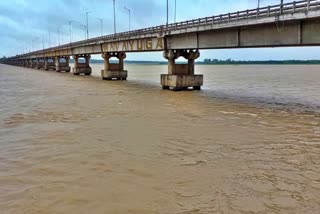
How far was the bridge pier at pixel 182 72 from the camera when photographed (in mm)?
38969

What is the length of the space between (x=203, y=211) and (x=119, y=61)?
57.2 meters

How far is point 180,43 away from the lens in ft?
128

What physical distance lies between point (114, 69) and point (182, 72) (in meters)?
25.0

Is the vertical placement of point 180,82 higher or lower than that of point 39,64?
lower

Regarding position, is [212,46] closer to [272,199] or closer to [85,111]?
[85,111]

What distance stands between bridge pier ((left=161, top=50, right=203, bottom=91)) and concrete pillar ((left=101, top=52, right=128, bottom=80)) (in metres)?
21.9

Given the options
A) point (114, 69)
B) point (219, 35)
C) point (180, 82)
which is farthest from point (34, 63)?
point (219, 35)

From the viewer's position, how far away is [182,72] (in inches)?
1592

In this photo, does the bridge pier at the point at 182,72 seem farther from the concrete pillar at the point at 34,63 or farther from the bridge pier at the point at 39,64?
the concrete pillar at the point at 34,63

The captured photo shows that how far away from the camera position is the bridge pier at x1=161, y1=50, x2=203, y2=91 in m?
39.0

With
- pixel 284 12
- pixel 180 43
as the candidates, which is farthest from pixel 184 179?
pixel 180 43

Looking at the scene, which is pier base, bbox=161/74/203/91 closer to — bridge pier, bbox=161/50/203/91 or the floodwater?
bridge pier, bbox=161/50/203/91

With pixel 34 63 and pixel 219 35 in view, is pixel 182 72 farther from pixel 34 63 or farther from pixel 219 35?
pixel 34 63

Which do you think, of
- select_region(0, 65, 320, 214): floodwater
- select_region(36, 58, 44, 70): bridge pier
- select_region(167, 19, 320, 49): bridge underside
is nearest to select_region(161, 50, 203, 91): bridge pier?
select_region(167, 19, 320, 49): bridge underside
